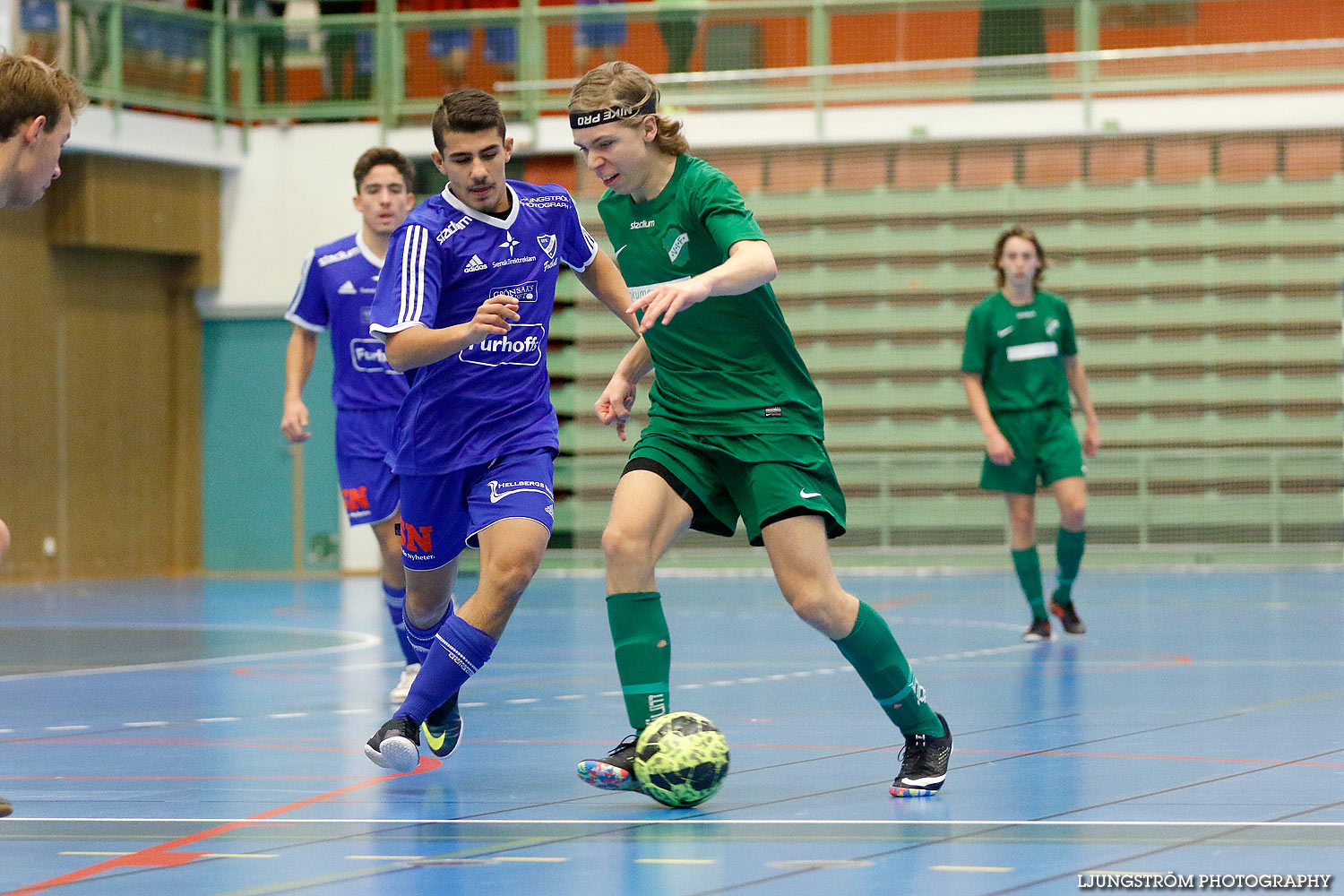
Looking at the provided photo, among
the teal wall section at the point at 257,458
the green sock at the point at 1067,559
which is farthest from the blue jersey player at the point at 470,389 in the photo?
the teal wall section at the point at 257,458

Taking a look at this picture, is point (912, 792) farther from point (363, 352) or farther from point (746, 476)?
point (363, 352)

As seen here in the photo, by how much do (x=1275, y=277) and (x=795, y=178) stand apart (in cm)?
437

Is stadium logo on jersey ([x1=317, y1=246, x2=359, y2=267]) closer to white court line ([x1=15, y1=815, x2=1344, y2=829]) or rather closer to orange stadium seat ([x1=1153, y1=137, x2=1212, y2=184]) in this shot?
white court line ([x1=15, y1=815, x2=1344, y2=829])

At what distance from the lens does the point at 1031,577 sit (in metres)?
9.80

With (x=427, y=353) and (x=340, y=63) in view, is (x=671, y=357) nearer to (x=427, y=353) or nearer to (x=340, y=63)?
(x=427, y=353)

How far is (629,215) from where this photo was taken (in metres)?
4.97

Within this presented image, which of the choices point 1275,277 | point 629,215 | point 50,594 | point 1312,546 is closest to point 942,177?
point 1275,277

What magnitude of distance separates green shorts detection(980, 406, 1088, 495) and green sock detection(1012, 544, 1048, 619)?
0.34 meters

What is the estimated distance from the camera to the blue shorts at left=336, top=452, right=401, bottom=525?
7570 millimetres

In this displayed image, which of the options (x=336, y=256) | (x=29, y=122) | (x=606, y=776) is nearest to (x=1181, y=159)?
(x=336, y=256)

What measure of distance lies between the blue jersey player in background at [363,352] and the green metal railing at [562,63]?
9.32 m

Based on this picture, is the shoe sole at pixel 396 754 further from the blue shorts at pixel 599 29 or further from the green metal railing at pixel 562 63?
the blue shorts at pixel 599 29

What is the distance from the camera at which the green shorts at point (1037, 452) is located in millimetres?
9836

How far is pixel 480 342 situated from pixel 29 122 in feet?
4.89
